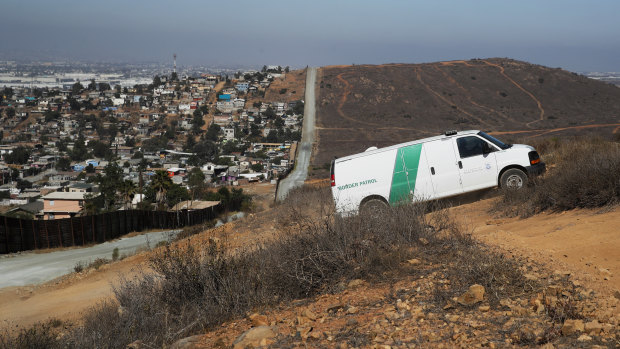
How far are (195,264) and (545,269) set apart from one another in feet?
13.4

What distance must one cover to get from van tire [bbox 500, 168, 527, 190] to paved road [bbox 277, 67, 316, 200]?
59.4 ft

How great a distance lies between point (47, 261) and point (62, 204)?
105 feet

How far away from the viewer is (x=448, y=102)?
6781 cm

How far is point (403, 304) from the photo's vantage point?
5.17 metres

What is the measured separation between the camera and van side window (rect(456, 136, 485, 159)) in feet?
37.8

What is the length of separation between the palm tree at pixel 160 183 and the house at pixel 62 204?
963 cm

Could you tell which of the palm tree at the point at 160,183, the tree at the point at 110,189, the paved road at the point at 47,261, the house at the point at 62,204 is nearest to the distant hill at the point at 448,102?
the palm tree at the point at 160,183

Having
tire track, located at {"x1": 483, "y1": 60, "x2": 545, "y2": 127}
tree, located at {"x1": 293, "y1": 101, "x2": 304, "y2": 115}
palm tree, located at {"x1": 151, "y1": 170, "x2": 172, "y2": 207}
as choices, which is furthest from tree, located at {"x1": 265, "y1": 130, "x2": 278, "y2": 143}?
palm tree, located at {"x1": 151, "y1": 170, "x2": 172, "y2": 207}

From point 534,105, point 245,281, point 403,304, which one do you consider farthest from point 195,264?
point 534,105

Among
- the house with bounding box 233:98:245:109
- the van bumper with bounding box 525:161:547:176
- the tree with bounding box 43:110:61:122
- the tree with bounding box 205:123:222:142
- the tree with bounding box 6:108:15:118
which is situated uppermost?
the tree with bounding box 6:108:15:118

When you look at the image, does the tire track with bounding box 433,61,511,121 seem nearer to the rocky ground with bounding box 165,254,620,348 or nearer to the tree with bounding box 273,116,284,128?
the tree with bounding box 273,116,284,128

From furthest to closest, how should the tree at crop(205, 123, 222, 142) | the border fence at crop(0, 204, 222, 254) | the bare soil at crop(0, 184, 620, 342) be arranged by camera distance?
1. the tree at crop(205, 123, 222, 142)
2. the border fence at crop(0, 204, 222, 254)
3. the bare soil at crop(0, 184, 620, 342)

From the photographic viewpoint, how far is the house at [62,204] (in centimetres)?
4859

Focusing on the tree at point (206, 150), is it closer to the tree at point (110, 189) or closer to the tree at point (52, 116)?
the tree at point (110, 189)
